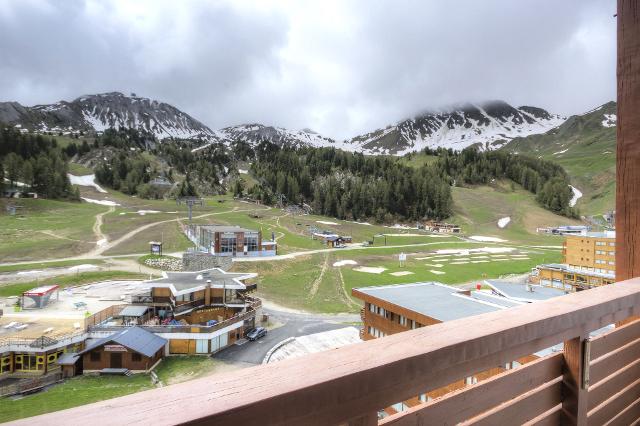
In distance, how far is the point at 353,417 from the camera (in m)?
1.20

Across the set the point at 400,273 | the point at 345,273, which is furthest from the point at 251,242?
the point at 400,273

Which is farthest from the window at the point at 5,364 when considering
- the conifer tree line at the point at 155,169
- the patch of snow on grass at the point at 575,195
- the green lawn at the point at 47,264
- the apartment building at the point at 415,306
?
the patch of snow on grass at the point at 575,195

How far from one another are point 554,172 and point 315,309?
13705 cm

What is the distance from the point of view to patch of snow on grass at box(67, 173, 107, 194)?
99.3m

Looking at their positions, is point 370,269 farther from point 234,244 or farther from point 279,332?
point 279,332

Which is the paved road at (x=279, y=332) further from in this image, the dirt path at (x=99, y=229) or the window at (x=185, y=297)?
the dirt path at (x=99, y=229)

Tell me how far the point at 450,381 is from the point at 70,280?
3884cm

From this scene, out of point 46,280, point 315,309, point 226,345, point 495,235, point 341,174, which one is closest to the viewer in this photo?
point 226,345

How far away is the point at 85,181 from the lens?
336 ft

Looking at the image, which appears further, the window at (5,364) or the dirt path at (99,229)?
the dirt path at (99,229)

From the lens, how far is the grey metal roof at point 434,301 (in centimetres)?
1447

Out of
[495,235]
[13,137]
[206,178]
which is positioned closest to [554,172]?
[495,235]

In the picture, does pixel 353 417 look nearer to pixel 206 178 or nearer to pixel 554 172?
pixel 206 178

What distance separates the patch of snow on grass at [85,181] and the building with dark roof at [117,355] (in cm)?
9084
